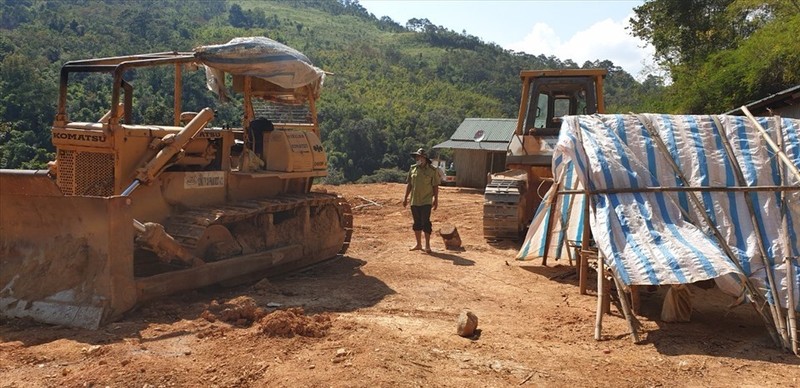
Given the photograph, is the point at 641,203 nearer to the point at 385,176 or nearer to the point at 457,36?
the point at 385,176

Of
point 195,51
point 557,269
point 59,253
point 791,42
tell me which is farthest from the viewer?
point 791,42

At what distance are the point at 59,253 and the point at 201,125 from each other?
2007 mm

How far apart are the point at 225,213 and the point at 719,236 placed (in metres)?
4.96

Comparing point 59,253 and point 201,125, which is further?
point 201,125

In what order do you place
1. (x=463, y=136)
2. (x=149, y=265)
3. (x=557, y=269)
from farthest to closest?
(x=463, y=136), (x=557, y=269), (x=149, y=265)

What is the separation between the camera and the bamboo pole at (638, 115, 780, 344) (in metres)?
6.21

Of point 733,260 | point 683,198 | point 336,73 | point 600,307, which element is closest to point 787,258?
point 733,260

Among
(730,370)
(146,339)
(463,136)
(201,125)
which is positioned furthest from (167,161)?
(463,136)

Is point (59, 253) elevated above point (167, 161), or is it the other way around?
point (167, 161)

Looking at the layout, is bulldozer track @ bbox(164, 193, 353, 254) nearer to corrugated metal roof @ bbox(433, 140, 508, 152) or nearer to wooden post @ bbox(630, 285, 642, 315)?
wooden post @ bbox(630, 285, 642, 315)

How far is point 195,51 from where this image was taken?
7941 millimetres

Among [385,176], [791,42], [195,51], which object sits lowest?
[385,176]

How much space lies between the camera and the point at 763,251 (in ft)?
21.5

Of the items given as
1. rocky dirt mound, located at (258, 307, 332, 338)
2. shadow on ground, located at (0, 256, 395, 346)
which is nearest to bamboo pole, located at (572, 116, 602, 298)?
shadow on ground, located at (0, 256, 395, 346)
